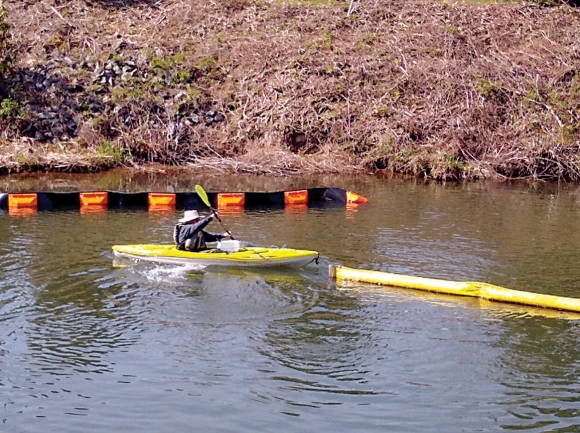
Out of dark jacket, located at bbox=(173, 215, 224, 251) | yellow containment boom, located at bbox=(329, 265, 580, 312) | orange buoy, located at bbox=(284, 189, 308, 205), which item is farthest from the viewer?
orange buoy, located at bbox=(284, 189, 308, 205)

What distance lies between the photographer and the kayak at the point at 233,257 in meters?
13.5

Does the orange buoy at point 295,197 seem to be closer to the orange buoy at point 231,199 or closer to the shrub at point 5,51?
the orange buoy at point 231,199

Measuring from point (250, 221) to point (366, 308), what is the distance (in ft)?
21.8

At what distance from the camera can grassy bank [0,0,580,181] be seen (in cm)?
2511

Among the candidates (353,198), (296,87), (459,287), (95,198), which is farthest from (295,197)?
(296,87)

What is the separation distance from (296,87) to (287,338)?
732 inches

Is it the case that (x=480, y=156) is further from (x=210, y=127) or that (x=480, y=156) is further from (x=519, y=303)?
(x=519, y=303)

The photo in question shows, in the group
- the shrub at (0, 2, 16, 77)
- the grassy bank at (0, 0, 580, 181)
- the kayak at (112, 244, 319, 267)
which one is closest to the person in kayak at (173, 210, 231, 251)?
the kayak at (112, 244, 319, 267)

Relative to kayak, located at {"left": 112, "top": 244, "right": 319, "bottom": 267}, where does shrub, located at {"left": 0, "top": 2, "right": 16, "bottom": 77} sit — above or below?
above

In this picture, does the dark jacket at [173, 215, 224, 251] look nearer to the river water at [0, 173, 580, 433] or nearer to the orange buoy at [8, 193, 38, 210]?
the river water at [0, 173, 580, 433]

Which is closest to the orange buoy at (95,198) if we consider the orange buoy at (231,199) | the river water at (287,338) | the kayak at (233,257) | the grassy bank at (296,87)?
the river water at (287,338)

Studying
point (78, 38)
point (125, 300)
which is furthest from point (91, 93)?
point (125, 300)

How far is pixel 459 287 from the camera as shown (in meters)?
12.1

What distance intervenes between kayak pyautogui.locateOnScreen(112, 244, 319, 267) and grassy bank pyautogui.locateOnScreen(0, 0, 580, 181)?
35.3ft
